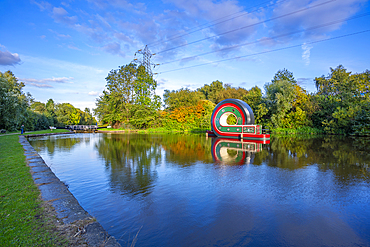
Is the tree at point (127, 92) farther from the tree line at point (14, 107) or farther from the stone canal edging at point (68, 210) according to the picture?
the stone canal edging at point (68, 210)

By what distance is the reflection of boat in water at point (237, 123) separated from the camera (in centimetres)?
1762

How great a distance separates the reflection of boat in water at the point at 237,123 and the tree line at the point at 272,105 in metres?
10.3

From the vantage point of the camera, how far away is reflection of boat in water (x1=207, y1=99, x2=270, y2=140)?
1762 centimetres

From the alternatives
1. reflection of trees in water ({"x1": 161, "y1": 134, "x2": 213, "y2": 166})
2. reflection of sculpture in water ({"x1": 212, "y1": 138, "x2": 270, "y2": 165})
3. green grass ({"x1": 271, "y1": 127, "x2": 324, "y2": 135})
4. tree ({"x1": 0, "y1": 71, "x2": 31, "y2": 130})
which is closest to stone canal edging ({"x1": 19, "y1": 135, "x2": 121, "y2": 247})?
reflection of trees in water ({"x1": 161, "y1": 134, "x2": 213, "y2": 166})

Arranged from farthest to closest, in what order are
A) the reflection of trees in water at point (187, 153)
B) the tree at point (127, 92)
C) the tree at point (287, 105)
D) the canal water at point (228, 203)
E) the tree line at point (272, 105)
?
the tree at point (127, 92)
the tree at point (287, 105)
the tree line at point (272, 105)
the reflection of trees in water at point (187, 153)
the canal water at point (228, 203)

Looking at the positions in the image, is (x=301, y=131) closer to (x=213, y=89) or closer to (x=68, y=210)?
(x=213, y=89)

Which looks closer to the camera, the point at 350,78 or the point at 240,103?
the point at 240,103

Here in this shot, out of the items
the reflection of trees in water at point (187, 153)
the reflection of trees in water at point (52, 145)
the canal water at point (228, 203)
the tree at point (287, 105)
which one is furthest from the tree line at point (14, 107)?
the tree at point (287, 105)

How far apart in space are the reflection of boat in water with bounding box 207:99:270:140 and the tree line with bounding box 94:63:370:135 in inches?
407

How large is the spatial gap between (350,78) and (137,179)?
3184 centimetres

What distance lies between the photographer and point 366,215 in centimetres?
354

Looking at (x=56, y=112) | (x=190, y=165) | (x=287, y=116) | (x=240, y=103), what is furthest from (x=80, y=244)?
(x=56, y=112)

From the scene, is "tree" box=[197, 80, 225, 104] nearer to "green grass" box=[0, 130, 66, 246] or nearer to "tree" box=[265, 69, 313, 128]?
"tree" box=[265, 69, 313, 128]

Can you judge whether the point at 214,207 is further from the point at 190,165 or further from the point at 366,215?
the point at 190,165
